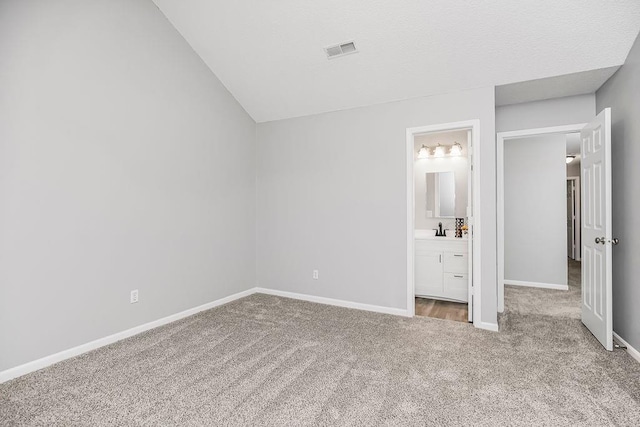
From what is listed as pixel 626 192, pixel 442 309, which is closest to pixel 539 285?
pixel 442 309

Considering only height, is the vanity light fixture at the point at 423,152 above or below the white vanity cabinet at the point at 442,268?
above

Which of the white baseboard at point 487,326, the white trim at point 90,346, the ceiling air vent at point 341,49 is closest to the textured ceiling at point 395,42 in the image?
the ceiling air vent at point 341,49

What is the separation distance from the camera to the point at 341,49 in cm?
324

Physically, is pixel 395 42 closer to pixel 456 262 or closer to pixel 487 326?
pixel 456 262

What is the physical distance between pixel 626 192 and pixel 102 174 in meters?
4.40

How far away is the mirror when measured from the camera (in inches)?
189

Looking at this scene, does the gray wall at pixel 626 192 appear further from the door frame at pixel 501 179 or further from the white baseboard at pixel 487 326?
the white baseboard at pixel 487 326

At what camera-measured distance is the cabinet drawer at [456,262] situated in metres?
4.05

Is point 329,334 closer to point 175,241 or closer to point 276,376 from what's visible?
point 276,376

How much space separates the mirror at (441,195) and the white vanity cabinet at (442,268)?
2.59 ft

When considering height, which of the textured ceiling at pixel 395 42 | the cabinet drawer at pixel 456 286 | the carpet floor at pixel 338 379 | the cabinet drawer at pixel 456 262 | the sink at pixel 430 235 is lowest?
the carpet floor at pixel 338 379

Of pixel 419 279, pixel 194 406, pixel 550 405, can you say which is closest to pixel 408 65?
pixel 419 279

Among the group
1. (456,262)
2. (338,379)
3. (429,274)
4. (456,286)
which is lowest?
(338,379)

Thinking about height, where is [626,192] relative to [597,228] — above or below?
above
